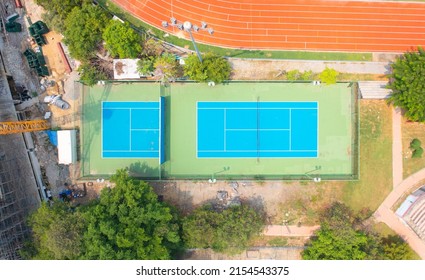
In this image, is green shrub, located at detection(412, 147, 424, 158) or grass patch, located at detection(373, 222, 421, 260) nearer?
green shrub, located at detection(412, 147, 424, 158)

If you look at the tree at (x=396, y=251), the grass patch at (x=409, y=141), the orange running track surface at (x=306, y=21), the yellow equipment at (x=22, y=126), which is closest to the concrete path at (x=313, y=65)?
the orange running track surface at (x=306, y=21)

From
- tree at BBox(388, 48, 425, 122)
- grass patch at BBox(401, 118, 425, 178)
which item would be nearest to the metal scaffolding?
tree at BBox(388, 48, 425, 122)

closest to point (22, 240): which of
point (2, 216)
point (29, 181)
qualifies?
point (2, 216)

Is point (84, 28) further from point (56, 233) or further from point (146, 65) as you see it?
point (56, 233)

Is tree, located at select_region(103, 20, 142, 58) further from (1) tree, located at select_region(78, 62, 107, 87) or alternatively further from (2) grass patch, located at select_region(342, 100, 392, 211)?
(2) grass patch, located at select_region(342, 100, 392, 211)

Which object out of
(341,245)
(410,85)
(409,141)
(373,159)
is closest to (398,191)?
(373,159)

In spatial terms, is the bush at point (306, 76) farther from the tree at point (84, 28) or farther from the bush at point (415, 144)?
the tree at point (84, 28)
